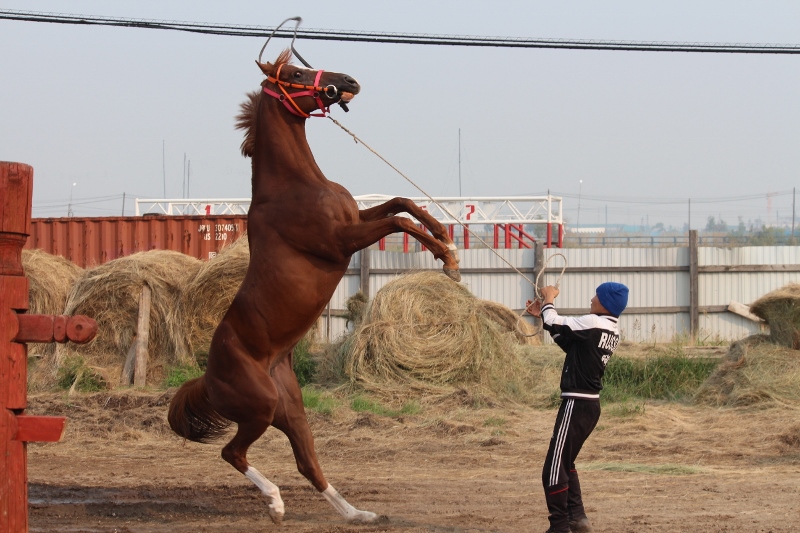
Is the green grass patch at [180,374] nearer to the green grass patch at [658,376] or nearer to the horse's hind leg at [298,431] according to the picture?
the green grass patch at [658,376]

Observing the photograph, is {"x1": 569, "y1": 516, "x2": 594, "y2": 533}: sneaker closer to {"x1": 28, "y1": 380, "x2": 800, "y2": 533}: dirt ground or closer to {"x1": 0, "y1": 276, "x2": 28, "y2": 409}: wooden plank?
{"x1": 28, "y1": 380, "x2": 800, "y2": 533}: dirt ground

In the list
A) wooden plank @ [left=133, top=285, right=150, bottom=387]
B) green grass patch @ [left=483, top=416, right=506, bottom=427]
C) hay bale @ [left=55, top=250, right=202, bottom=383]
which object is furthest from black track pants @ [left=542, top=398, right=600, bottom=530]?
wooden plank @ [left=133, top=285, right=150, bottom=387]

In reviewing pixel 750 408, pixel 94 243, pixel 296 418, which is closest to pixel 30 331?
pixel 296 418

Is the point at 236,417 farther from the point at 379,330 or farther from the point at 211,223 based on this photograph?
the point at 211,223

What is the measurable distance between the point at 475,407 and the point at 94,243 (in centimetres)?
899

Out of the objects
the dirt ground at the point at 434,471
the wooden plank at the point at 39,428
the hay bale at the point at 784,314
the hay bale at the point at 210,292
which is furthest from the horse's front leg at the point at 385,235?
the hay bale at the point at 784,314

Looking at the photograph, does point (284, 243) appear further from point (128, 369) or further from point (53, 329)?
point (128, 369)

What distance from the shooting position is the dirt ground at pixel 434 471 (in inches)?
216

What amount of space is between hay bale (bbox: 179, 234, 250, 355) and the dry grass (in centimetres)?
170

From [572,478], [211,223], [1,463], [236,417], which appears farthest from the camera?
[211,223]

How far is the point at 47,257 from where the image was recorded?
1351 centimetres

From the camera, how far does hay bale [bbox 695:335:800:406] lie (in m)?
9.93

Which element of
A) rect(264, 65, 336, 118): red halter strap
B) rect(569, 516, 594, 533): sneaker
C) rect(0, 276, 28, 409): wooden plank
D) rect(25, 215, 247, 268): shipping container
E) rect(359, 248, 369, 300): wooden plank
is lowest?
rect(569, 516, 594, 533): sneaker

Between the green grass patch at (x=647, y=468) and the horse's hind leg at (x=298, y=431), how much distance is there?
101 inches
